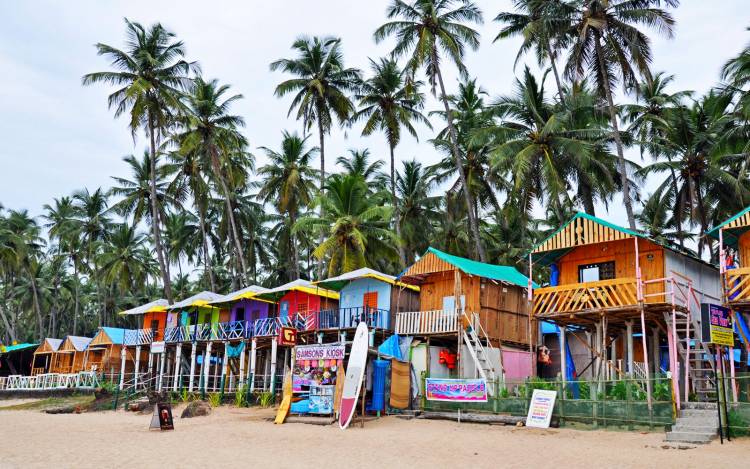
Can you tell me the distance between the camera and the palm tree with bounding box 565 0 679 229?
2642cm

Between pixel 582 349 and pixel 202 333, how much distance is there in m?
18.8

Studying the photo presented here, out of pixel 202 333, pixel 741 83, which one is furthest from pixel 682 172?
pixel 202 333

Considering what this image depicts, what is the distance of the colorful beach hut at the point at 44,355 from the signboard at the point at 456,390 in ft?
125

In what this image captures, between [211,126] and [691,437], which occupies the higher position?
Answer: [211,126]

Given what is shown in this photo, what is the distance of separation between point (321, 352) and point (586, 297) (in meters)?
8.74

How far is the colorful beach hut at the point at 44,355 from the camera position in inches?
2010

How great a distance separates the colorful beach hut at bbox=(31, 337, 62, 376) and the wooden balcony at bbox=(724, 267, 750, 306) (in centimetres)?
4646

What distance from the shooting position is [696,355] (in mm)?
21297

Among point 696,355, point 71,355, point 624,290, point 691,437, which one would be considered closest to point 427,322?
point 624,290

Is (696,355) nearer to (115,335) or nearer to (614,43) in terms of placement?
(614,43)

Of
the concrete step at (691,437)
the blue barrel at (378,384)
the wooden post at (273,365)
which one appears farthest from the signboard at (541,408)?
the wooden post at (273,365)

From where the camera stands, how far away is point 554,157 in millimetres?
29812

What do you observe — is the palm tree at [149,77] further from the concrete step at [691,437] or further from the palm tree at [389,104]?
the concrete step at [691,437]

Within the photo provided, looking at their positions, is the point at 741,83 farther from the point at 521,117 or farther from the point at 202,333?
the point at 202,333
